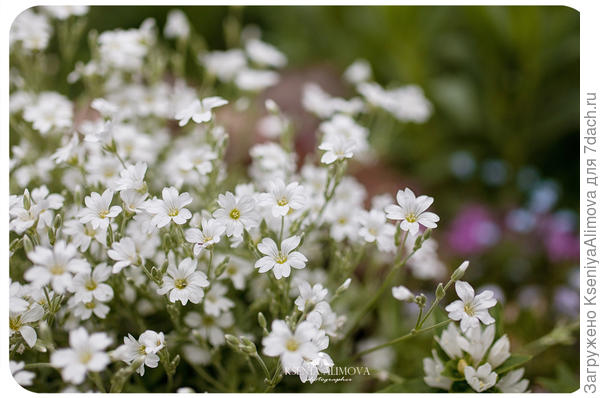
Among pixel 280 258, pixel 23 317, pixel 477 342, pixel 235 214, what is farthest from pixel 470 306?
pixel 23 317

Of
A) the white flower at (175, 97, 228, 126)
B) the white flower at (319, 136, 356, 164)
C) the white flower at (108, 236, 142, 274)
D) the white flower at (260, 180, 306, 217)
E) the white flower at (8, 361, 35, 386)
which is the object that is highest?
the white flower at (175, 97, 228, 126)

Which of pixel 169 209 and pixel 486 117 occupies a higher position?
pixel 169 209

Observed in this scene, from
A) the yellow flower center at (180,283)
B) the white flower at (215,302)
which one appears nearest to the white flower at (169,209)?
the yellow flower center at (180,283)

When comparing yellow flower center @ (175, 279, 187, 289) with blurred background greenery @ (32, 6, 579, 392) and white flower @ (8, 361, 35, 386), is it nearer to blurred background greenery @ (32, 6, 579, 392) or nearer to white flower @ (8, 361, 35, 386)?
white flower @ (8, 361, 35, 386)

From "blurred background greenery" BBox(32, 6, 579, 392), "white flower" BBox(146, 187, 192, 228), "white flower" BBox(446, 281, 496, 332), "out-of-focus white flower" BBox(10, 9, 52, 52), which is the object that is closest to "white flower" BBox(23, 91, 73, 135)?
"out-of-focus white flower" BBox(10, 9, 52, 52)

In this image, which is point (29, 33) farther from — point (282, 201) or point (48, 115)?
point (282, 201)

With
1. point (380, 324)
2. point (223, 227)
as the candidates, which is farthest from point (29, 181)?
point (380, 324)
